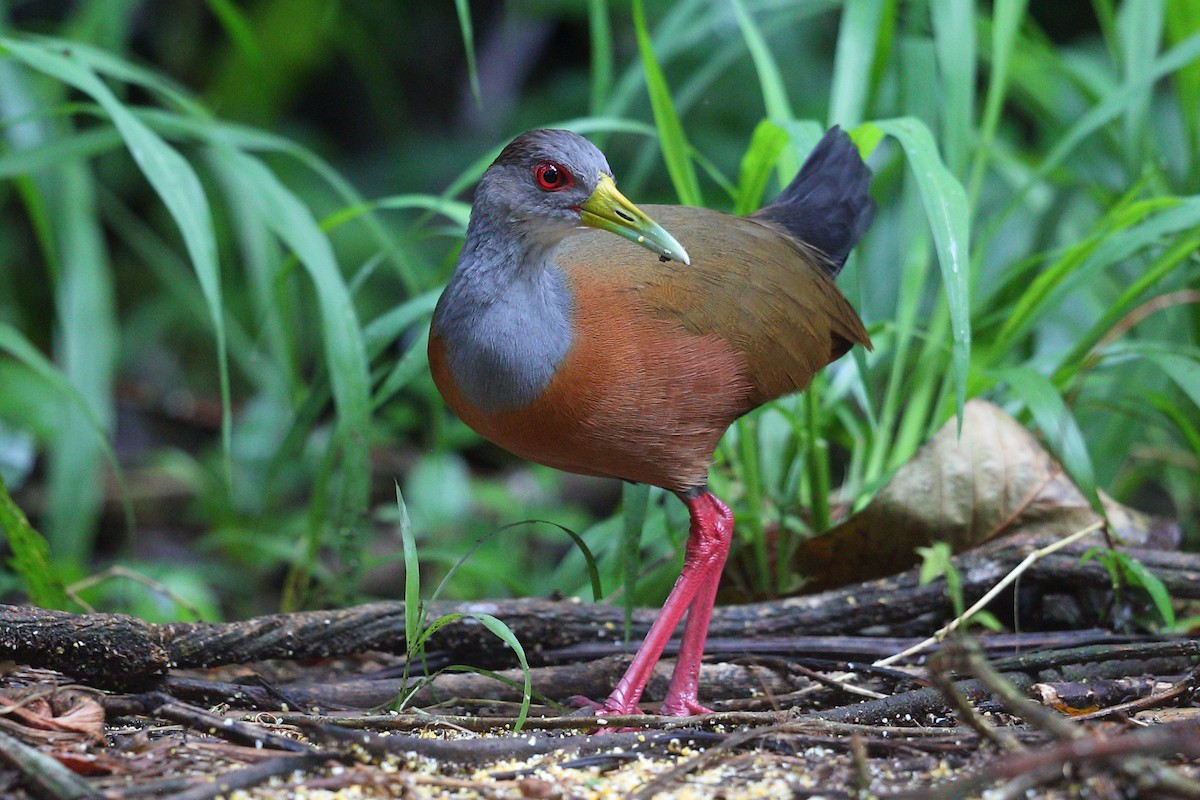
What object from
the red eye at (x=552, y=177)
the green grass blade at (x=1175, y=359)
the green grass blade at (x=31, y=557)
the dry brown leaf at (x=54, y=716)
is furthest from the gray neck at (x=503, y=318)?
the green grass blade at (x=1175, y=359)

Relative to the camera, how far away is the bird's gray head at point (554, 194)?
2838 mm

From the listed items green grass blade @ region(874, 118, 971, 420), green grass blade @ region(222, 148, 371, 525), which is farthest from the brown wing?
green grass blade @ region(222, 148, 371, 525)

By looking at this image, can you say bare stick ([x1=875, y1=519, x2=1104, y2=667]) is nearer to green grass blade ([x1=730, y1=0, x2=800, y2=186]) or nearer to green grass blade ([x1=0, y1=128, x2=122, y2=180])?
green grass blade ([x1=730, y1=0, x2=800, y2=186])

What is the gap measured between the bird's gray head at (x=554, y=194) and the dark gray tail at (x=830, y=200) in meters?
0.83

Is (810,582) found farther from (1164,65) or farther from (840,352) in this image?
(1164,65)

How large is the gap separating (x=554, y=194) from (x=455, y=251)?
1.11 metres

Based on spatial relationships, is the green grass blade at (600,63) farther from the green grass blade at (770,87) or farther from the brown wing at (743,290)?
the brown wing at (743,290)

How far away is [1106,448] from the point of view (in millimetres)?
4039

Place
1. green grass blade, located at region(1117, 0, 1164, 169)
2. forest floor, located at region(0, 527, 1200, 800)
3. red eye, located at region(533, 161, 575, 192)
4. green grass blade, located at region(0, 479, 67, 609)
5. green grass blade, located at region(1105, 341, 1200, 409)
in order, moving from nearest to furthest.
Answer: forest floor, located at region(0, 527, 1200, 800) → red eye, located at region(533, 161, 575, 192) → green grass blade, located at region(0, 479, 67, 609) → green grass blade, located at region(1105, 341, 1200, 409) → green grass blade, located at region(1117, 0, 1164, 169)

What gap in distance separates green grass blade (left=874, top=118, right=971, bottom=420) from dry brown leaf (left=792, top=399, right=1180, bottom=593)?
0.41m

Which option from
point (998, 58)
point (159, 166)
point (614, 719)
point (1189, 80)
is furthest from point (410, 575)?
point (1189, 80)

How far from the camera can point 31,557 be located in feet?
9.94

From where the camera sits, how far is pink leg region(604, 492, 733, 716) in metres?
2.93

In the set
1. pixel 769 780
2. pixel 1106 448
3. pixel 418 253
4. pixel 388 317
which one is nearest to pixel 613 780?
pixel 769 780
